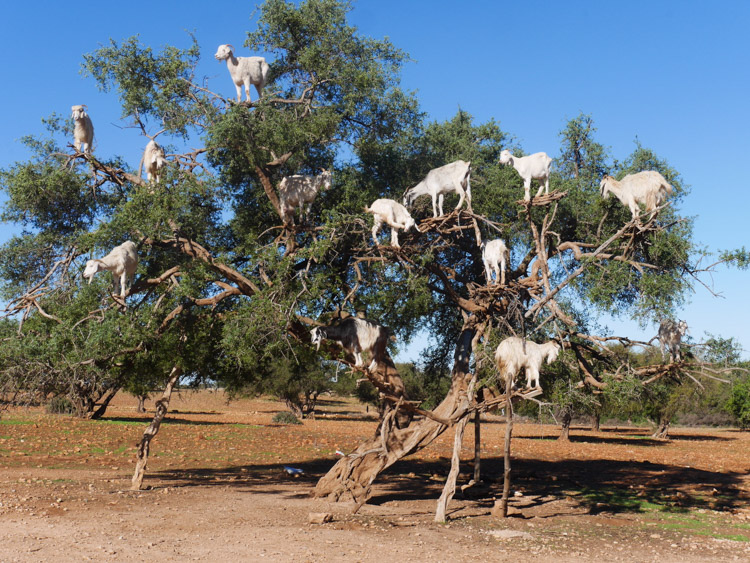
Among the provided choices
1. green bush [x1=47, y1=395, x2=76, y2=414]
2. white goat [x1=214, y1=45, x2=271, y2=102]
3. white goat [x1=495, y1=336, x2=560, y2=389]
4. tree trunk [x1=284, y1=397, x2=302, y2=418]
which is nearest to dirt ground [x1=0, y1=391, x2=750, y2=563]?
white goat [x1=495, y1=336, x2=560, y2=389]

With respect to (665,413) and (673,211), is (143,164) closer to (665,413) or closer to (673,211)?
(673,211)

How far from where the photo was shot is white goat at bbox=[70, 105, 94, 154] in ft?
44.5

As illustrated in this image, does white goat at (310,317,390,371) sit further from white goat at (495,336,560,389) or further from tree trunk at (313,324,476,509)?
white goat at (495,336,560,389)

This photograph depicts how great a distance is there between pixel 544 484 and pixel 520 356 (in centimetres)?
900

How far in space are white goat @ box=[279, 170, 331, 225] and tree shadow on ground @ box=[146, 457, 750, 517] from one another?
277 inches

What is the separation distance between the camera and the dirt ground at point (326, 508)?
10672 mm

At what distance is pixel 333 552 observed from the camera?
34.3 ft

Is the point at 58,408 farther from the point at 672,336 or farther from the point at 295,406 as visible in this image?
the point at 672,336

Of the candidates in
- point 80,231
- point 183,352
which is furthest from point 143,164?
point 183,352

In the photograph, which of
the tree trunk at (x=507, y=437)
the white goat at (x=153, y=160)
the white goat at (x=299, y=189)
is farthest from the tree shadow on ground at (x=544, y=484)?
the white goat at (x=153, y=160)

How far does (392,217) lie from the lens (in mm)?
12625

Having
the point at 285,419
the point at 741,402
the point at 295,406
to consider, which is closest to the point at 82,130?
the point at 285,419

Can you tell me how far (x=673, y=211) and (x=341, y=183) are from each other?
782 cm

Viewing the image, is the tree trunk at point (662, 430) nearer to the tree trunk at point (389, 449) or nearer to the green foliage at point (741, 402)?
the green foliage at point (741, 402)
